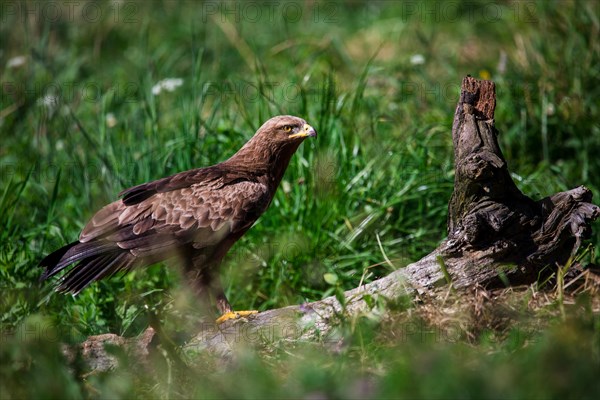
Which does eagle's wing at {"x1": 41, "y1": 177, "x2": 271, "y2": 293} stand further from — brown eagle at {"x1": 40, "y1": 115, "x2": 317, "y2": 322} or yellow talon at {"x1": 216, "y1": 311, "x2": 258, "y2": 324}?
yellow talon at {"x1": 216, "y1": 311, "x2": 258, "y2": 324}

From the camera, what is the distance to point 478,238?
12.3 feet

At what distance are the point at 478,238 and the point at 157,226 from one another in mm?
1724

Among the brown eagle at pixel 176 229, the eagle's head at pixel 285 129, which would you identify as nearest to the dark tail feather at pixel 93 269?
the brown eagle at pixel 176 229

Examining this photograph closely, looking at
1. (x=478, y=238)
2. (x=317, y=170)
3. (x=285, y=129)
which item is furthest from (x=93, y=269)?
(x=478, y=238)

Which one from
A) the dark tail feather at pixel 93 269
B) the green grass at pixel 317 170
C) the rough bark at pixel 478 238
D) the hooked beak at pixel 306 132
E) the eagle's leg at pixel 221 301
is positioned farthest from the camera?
the hooked beak at pixel 306 132

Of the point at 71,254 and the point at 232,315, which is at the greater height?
the point at 71,254

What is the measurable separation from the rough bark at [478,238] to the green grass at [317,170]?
249mm

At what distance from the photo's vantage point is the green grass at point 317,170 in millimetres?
3010

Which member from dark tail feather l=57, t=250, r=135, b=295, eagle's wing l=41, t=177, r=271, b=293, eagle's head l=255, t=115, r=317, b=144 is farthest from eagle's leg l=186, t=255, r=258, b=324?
eagle's head l=255, t=115, r=317, b=144

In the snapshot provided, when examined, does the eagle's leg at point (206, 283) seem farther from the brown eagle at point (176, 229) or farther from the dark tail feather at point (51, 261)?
the dark tail feather at point (51, 261)

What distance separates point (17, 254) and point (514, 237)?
2874mm

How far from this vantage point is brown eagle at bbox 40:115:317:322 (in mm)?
4375

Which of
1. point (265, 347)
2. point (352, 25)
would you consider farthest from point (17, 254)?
point (352, 25)

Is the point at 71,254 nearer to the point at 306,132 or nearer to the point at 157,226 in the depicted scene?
the point at 157,226
